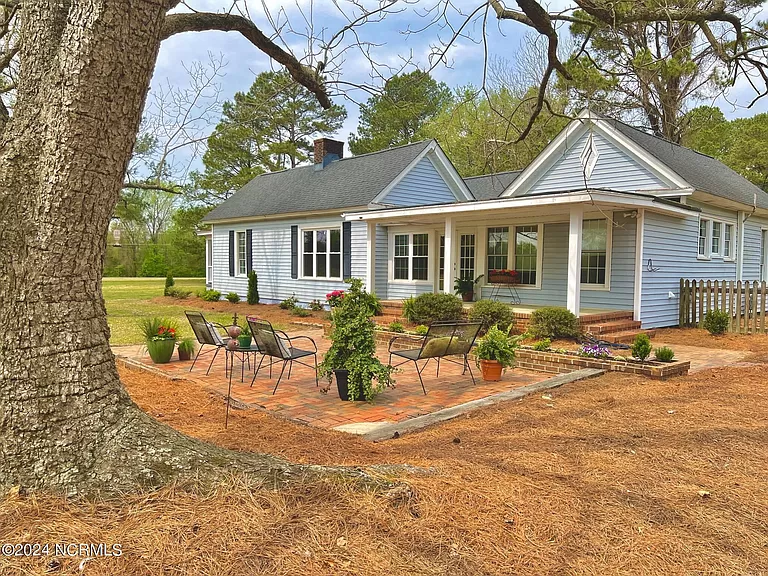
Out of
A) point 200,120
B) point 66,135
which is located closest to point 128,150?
point 66,135

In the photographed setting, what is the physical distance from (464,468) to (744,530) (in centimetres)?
161

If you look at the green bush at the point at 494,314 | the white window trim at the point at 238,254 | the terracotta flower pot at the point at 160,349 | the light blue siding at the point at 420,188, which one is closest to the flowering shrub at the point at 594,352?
the green bush at the point at 494,314

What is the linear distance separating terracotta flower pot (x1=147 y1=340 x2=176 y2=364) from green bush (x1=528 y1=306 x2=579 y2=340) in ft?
21.8

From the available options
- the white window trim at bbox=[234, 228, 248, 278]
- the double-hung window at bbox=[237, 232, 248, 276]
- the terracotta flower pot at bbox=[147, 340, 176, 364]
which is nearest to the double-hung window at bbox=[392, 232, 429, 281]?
the white window trim at bbox=[234, 228, 248, 278]

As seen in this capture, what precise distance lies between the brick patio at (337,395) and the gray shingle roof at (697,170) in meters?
7.66

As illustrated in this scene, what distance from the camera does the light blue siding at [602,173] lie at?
45.0 ft

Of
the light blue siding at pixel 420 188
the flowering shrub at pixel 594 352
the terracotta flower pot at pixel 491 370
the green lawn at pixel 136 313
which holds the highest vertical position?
the light blue siding at pixel 420 188

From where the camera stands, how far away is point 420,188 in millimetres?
17656

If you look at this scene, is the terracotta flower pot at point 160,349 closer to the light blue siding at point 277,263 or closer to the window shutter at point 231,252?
the light blue siding at point 277,263

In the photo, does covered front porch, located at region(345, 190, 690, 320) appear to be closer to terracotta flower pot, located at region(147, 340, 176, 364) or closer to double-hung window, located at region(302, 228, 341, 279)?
double-hung window, located at region(302, 228, 341, 279)

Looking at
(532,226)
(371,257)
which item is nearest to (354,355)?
(532,226)

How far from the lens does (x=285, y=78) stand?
655cm

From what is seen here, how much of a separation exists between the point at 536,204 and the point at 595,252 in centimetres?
288

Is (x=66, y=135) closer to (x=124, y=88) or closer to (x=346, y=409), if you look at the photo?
(x=124, y=88)
